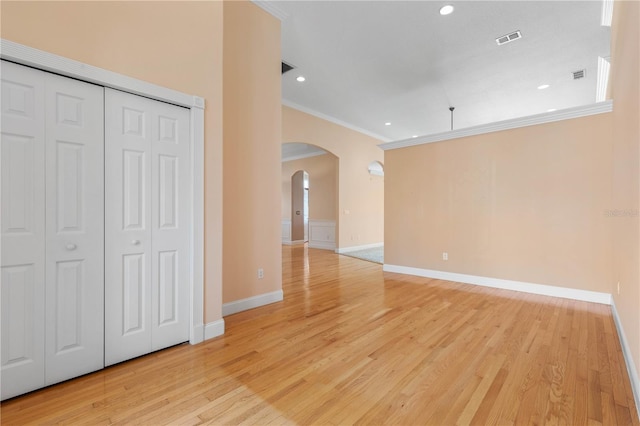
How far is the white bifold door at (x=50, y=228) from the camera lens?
1.70 m

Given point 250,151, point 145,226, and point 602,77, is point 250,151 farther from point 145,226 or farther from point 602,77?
point 602,77

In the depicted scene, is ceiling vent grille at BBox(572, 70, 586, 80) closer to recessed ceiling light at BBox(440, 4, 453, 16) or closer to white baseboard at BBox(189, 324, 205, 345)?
recessed ceiling light at BBox(440, 4, 453, 16)

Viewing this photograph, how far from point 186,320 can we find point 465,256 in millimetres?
4203

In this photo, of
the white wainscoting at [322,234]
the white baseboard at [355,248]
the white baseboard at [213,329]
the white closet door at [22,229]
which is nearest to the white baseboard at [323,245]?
the white wainscoting at [322,234]

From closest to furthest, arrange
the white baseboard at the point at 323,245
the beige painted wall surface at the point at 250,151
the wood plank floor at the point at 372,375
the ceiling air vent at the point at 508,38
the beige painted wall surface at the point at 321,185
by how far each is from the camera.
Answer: the wood plank floor at the point at 372,375
the beige painted wall surface at the point at 250,151
the ceiling air vent at the point at 508,38
the white baseboard at the point at 323,245
the beige painted wall surface at the point at 321,185

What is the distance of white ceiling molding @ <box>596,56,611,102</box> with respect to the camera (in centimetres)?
416

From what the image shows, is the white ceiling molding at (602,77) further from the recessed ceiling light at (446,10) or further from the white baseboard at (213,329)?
the white baseboard at (213,329)

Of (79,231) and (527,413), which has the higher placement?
(79,231)

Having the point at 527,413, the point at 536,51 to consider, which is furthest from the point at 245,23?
the point at 527,413

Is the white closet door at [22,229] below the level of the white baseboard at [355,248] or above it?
above

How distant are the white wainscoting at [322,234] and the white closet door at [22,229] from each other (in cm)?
689

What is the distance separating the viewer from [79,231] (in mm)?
1945

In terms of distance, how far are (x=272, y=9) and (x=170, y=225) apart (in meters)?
2.94

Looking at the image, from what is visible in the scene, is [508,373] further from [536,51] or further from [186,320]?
[536,51]
